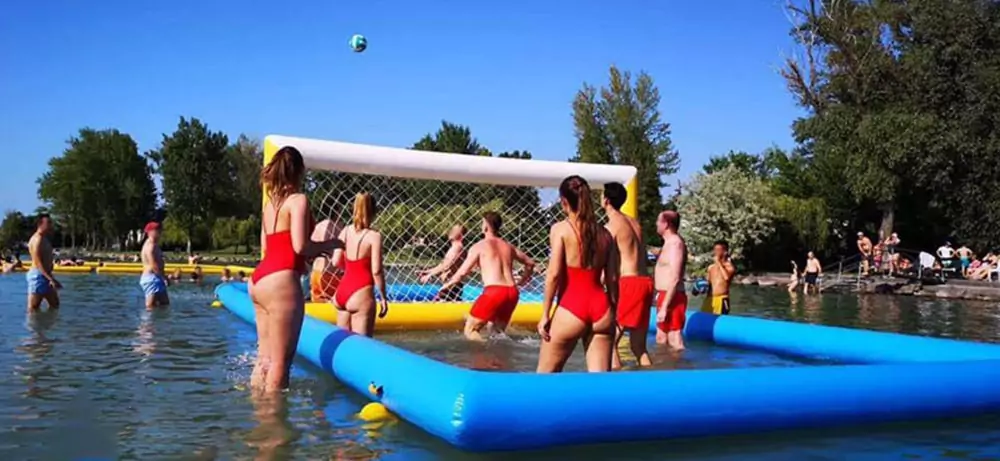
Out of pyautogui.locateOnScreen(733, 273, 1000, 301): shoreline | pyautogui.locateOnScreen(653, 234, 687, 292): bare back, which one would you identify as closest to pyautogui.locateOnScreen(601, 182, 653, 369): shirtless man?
pyautogui.locateOnScreen(653, 234, 687, 292): bare back

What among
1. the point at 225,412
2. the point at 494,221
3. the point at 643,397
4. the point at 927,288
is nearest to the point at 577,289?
the point at 643,397

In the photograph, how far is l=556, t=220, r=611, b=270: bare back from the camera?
5.32 m

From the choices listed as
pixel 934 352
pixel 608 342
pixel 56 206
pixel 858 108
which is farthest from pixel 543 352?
pixel 56 206

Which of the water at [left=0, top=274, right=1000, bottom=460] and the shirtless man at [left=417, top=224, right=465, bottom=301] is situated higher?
the shirtless man at [left=417, top=224, right=465, bottom=301]

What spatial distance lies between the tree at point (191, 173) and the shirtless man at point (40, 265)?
128 feet

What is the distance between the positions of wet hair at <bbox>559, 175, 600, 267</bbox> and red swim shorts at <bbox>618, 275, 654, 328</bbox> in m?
1.69

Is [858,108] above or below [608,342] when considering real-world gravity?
above

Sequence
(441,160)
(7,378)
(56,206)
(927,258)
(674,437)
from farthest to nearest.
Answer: (56,206), (927,258), (441,160), (7,378), (674,437)

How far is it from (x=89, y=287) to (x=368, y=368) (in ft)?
47.2

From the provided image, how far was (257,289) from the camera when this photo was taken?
17.4 ft

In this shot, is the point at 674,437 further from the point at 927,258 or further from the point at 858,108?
the point at 858,108

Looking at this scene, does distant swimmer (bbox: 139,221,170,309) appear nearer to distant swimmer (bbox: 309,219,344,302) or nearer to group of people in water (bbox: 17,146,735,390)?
distant swimmer (bbox: 309,219,344,302)

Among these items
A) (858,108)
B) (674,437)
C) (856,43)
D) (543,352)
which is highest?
(856,43)

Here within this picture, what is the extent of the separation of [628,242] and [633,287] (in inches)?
18.6
